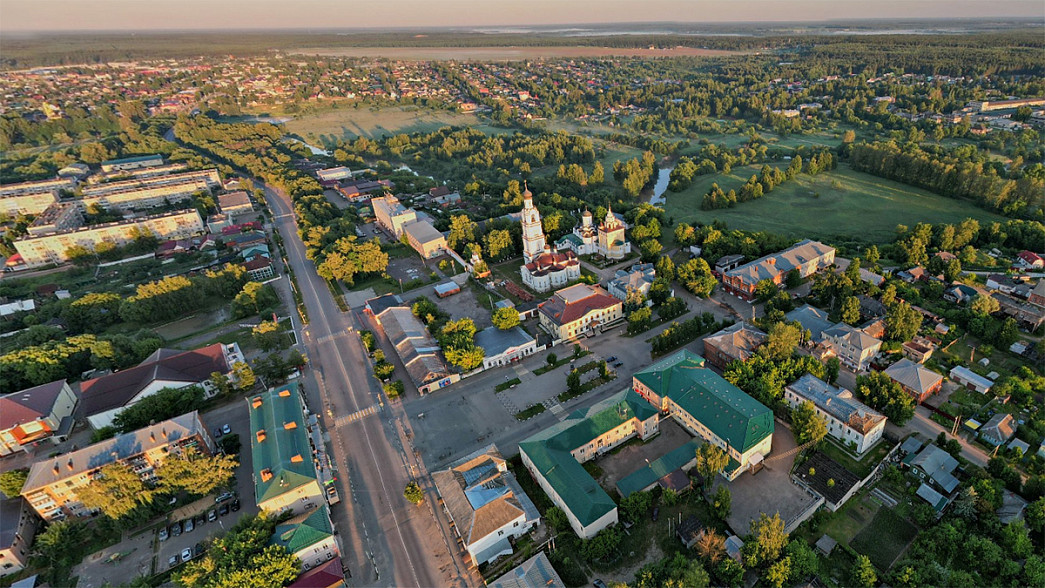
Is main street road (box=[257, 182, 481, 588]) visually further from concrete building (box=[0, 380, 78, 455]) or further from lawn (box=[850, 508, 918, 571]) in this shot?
lawn (box=[850, 508, 918, 571])

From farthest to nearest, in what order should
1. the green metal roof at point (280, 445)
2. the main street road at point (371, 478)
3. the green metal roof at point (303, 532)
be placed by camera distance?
the green metal roof at point (280, 445) < the main street road at point (371, 478) < the green metal roof at point (303, 532)

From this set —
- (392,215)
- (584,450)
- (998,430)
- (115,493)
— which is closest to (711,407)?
(584,450)

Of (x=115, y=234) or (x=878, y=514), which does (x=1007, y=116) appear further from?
(x=115, y=234)

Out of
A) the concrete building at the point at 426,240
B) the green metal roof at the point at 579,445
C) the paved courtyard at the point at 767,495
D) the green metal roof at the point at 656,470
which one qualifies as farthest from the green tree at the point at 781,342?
the concrete building at the point at 426,240

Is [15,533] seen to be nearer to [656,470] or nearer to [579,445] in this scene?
[579,445]

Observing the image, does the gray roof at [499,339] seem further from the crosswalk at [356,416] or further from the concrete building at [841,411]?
the concrete building at [841,411]

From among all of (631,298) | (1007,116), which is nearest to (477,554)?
(631,298)

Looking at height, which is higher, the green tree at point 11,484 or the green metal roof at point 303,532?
the green tree at point 11,484
